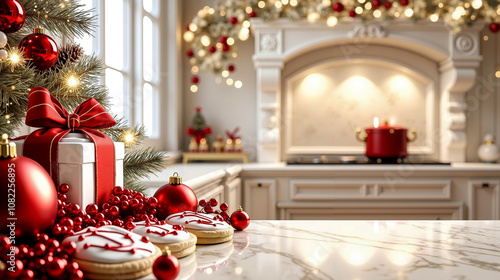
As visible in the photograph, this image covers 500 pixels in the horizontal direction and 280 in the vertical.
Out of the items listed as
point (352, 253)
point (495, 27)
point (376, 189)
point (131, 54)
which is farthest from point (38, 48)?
point (495, 27)

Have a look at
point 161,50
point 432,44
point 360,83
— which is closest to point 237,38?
point 161,50

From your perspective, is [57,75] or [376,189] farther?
[376,189]

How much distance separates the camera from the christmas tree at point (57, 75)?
2.43ft

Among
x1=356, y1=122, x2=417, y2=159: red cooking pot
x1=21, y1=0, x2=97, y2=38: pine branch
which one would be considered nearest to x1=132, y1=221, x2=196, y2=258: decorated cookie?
x1=21, y1=0, x2=97, y2=38: pine branch

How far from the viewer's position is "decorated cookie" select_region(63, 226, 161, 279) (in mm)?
498

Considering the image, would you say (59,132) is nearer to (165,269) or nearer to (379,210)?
(165,269)

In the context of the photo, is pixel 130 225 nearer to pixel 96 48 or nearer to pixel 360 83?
pixel 96 48

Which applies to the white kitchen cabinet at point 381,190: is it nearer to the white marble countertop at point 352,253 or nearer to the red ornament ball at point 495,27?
the red ornament ball at point 495,27

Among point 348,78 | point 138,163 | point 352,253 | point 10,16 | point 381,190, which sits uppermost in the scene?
point 348,78

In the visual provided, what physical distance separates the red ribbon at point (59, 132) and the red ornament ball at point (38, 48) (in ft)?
0.30

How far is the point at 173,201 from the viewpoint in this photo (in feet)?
2.59

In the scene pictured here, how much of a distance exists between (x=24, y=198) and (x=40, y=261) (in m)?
0.08

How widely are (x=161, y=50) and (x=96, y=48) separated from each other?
0.98 m

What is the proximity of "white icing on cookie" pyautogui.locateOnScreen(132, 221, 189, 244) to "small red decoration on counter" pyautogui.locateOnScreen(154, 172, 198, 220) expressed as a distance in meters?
0.14
